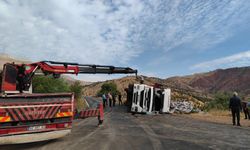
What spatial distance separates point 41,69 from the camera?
12.4m

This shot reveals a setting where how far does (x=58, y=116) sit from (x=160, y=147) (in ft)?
11.4

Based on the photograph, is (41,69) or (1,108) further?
(41,69)

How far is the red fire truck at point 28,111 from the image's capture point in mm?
8710

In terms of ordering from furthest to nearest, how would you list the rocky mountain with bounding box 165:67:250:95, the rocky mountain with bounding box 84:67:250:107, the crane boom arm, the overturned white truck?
1. the rocky mountain with bounding box 165:67:250:95
2. the rocky mountain with bounding box 84:67:250:107
3. the overturned white truck
4. the crane boom arm

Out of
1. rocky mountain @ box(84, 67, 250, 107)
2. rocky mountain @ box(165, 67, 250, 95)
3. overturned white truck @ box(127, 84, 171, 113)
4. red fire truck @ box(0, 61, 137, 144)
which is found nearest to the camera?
red fire truck @ box(0, 61, 137, 144)

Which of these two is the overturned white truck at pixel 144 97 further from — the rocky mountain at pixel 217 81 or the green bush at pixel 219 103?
the rocky mountain at pixel 217 81

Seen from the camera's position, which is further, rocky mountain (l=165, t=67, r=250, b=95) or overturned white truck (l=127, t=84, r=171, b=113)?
rocky mountain (l=165, t=67, r=250, b=95)

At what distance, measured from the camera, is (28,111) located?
29.6 ft

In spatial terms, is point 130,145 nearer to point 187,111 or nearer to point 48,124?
point 48,124

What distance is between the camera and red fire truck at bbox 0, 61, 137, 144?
8.71m

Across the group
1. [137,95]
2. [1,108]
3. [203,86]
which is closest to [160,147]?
[1,108]

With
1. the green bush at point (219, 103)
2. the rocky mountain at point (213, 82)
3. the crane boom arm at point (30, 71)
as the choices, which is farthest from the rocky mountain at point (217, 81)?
the crane boom arm at point (30, 71)

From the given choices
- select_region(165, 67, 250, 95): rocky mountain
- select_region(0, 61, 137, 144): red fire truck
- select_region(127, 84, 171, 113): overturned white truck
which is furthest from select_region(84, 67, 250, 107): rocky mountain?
select_region(0, 61, 137, 144): red fire truck

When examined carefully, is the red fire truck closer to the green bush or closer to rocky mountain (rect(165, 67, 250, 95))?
the green bush
